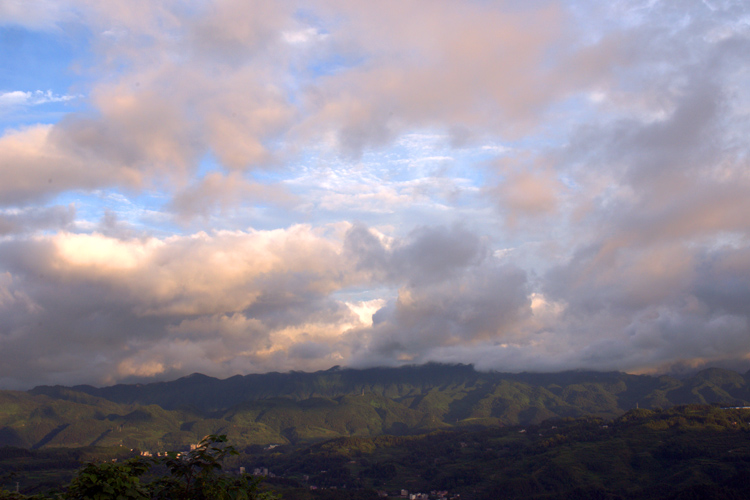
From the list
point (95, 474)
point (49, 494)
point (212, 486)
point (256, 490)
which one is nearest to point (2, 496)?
point (49, 494)

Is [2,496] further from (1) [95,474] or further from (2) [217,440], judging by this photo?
(2) [217,440]

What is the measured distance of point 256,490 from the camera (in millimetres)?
35062

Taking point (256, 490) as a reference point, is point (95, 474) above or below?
above

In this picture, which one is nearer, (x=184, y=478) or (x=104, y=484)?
(x=104, y=484)

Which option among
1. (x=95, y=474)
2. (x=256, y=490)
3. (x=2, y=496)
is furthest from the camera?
(x=256, y=490)

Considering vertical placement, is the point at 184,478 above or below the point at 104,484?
below

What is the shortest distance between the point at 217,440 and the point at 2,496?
43.4ft

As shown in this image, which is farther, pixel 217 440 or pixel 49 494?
pixel 217 440

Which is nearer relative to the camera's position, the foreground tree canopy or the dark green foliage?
the dark green foliage

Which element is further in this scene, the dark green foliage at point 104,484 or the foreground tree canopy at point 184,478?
the foreground tree canopy at point 184,478

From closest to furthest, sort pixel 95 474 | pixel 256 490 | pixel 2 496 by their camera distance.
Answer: pixel 95 474
pixel 2 496
pixel 256 490

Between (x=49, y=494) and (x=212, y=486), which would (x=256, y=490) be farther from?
(x=49, y=494)

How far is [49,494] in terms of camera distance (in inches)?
1179

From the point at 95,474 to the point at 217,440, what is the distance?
6801 mm
